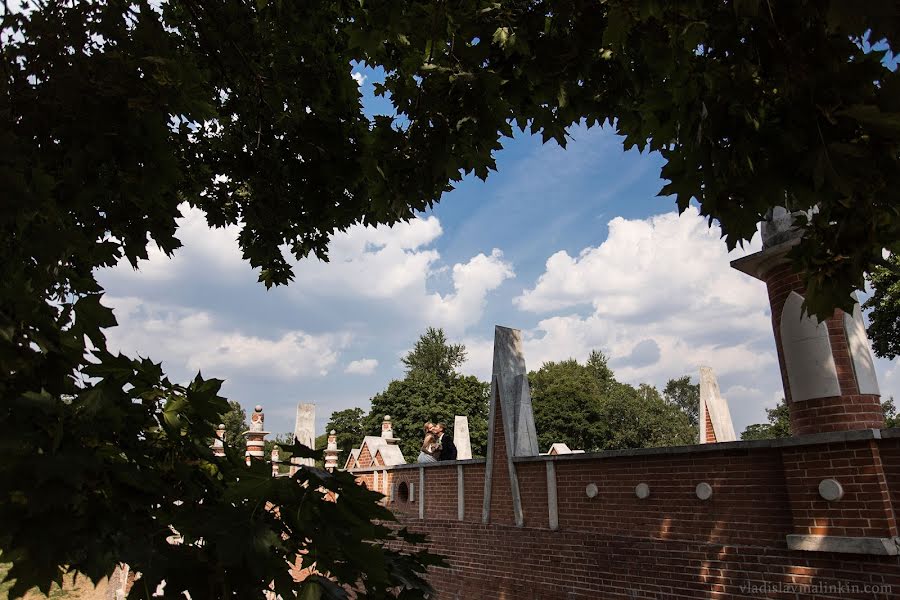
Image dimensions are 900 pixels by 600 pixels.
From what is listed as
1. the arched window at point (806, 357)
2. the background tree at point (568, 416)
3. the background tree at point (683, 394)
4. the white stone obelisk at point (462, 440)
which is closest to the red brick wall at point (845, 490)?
the arched window at point (806, 357)

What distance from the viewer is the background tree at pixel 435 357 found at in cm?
5409

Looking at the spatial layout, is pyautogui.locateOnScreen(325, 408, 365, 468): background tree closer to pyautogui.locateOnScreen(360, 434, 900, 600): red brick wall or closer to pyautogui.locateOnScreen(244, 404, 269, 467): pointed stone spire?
pyautogui.locateOnScreen(244, 404, 269, 467): pointed stone spire

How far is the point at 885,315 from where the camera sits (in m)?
20.4

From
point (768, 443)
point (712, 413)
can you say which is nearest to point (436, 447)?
point (712, 413)

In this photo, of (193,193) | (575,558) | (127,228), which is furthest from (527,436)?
(127,228)

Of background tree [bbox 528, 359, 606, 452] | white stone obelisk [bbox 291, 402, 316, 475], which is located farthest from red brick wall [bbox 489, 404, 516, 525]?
background tree [bbox 528, 359, 606, 452]

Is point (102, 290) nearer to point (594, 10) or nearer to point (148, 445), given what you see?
point (148, 445)

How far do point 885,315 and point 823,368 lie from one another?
18.8 meters

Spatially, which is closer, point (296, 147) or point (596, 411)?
point (296, 147)

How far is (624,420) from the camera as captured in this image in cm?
5000

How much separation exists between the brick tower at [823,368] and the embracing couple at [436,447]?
28.8ft

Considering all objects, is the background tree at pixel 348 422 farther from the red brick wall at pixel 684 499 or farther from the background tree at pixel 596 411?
the red brick wall at pixel 684 499

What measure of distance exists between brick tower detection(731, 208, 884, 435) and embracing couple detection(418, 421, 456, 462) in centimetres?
878

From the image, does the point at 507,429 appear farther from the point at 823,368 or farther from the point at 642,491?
the point at 823,368
